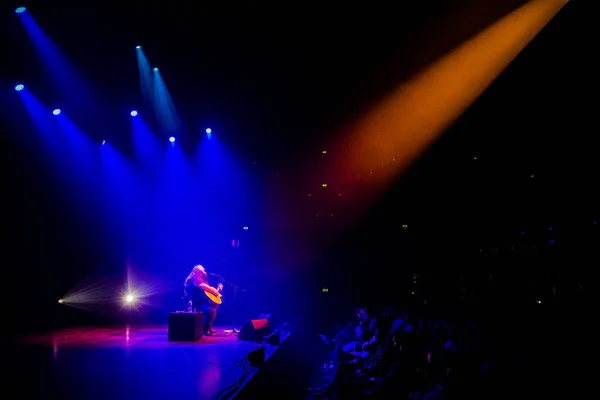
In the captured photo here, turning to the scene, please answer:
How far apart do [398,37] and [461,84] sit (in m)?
3.31

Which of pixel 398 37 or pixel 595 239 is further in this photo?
pixel 398 37

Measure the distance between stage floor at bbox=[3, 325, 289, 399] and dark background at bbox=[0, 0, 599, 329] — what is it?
4.20 meters

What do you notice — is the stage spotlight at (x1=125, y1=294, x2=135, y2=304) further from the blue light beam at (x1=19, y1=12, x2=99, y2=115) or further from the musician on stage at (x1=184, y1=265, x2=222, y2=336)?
the blue light beam at (x1=19, y1=12, x2=99, y2=115)

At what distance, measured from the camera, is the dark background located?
585 cm

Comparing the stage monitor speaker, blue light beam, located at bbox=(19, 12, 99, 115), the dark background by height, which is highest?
blue light beam, located at bbox=(19, 12, 99, 115)

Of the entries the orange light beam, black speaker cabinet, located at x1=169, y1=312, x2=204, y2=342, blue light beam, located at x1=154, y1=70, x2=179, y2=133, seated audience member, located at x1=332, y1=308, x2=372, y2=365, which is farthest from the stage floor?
the orange light beam

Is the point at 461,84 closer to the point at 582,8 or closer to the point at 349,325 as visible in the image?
the point at 582,8

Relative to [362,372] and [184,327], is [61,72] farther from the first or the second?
[362,372]

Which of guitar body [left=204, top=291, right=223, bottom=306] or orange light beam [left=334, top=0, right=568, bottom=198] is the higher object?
orange light beam [left=334, top=0, right=568, bottom=198]

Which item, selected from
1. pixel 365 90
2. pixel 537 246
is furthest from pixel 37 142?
pixel 537 246

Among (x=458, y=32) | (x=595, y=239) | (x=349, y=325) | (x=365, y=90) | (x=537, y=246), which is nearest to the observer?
(x=595, y=239)

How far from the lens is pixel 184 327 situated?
279 inches

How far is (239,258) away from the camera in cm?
1140

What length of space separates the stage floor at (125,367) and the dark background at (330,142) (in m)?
4.20
